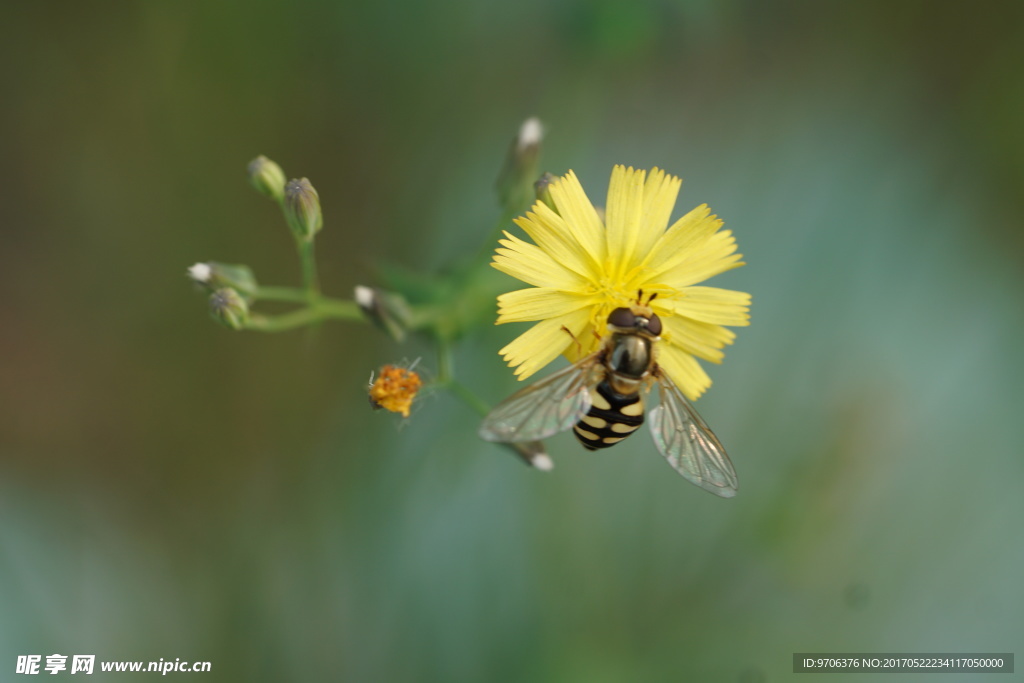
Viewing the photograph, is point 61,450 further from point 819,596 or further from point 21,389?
point 819,596

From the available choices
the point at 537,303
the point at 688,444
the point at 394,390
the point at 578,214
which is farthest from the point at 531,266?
the point at 688,444

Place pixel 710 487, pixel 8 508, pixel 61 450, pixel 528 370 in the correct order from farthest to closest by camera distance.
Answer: pixel 61 450, pixel 8 508, pixel 528 370, pixel 710 487

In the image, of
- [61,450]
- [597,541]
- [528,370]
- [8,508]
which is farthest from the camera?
[597,541]

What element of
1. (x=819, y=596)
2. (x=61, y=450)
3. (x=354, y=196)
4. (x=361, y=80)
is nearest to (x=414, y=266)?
(x=354, y=196)

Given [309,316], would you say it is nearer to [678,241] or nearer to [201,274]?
[201,274]

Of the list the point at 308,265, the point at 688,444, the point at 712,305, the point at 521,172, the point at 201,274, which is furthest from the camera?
the point at 521,172

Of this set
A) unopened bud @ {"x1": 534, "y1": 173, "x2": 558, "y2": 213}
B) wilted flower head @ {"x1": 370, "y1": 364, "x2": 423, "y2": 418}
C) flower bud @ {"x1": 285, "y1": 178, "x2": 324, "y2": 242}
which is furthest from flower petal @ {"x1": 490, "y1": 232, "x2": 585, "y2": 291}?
flower bud @ {"x1": 285, "y1": 178, "x2": 324, "y2": 242}
